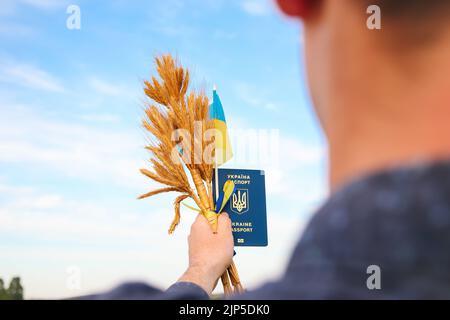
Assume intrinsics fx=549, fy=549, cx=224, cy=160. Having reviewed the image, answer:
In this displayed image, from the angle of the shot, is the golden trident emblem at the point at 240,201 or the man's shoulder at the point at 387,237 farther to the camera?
the golden trident emblem at the point at 240,201

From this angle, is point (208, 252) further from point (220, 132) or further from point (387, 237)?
point (387, 237)

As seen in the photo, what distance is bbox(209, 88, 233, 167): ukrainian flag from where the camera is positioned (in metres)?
1.87

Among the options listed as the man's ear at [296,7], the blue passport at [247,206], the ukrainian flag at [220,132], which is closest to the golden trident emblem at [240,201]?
the blue passport at [247,206]

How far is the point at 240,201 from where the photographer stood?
1919 millimetres

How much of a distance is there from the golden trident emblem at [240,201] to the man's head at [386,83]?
1.34 metres

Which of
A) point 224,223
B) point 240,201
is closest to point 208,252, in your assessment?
point 224,223

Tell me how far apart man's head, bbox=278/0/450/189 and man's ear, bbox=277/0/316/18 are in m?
0.06

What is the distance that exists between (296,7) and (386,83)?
0.53 ft

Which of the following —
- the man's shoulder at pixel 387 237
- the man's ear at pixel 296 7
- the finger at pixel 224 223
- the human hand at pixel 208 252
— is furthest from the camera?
the finger at pixel 224 223

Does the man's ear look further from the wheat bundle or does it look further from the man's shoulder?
the wheat bundle

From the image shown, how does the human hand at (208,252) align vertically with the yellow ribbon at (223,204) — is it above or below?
below

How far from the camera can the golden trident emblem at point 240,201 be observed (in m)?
1.91

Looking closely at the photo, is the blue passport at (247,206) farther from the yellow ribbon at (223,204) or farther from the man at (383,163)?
the man at (383,163)

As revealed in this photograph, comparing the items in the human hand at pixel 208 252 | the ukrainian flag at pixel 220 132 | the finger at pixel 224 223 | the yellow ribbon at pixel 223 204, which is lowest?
the human hand at pixel 208 252
